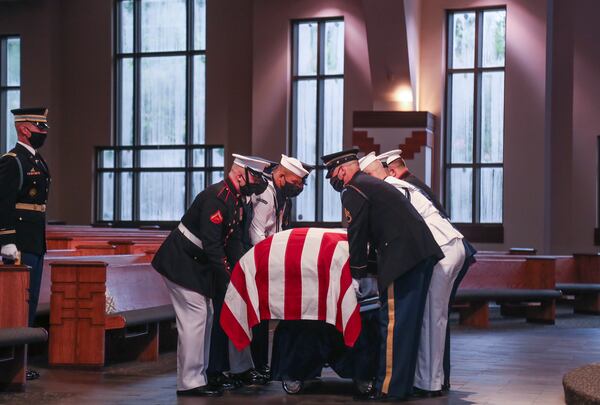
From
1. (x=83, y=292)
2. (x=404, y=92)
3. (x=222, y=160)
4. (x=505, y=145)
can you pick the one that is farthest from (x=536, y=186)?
(x=83, y=292)

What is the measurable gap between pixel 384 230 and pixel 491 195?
10.3 m

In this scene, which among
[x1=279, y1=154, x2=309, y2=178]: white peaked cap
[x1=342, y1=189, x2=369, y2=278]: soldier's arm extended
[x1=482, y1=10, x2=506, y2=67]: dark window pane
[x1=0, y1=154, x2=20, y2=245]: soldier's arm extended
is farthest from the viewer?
[x1=482, y1=10, x2=506, y2=67]: dark window pane

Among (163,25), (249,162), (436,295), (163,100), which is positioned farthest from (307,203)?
(436,295)

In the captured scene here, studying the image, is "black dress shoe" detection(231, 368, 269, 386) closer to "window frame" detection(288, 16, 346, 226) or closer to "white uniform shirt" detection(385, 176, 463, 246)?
"white uniform shirt" detection(385, 176, 463, 246)

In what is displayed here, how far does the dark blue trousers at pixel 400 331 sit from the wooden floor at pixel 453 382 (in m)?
0.19

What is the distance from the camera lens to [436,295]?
594 cm

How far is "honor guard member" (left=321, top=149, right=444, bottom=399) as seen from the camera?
5652mm

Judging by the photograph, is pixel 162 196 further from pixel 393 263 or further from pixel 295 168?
pixel 393 263

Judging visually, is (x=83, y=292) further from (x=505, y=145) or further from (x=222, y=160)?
(x=222, y=160)

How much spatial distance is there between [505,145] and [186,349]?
416 inches

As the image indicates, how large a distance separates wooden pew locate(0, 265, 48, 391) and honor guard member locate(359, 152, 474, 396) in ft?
7.41

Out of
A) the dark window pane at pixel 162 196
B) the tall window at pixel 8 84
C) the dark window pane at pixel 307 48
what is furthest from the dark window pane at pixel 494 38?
the tall window at pixel 8 84

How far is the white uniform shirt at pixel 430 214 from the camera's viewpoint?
20.4ft

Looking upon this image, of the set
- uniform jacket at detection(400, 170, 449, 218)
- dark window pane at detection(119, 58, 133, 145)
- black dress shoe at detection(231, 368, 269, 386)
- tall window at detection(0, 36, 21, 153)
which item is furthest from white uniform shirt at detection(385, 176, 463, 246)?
tall window at detection(0, 36, 21, 153)
